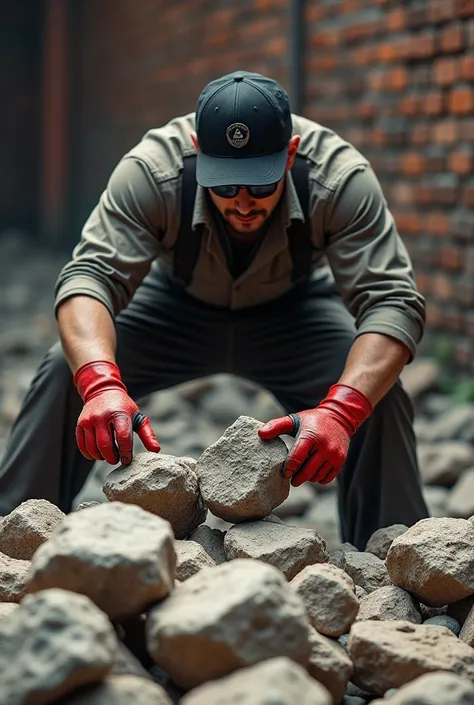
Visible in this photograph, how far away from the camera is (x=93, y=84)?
915cm

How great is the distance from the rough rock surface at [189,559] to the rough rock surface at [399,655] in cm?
34

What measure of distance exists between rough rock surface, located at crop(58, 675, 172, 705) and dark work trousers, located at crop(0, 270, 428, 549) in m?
1.39

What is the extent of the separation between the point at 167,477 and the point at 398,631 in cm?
58

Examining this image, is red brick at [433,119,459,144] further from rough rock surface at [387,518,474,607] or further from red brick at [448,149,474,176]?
rough rock surface at [387,518,474,607]

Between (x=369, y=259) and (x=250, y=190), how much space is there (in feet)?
1.22

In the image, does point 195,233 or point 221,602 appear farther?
point 195,233

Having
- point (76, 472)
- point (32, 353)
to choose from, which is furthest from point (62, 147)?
point (76, 472)

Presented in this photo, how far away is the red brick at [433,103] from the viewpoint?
4719mm

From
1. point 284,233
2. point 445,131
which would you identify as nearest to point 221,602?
point 284,233

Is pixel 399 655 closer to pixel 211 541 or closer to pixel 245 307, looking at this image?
pixel 211 541

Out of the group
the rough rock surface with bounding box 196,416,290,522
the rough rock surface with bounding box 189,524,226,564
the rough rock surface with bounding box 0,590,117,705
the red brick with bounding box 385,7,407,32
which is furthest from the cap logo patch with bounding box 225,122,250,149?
the red brick with bounding box 385,7,407,32

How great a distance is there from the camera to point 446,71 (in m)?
4.64

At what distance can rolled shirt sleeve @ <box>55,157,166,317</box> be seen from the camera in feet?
8.90

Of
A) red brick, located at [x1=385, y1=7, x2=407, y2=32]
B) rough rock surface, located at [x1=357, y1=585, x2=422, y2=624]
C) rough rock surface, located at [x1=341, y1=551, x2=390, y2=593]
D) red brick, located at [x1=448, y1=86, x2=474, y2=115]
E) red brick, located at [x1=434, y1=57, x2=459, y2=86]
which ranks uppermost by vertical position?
red brick, located at [x1=385, y1=7, x2=407, y2=32]
